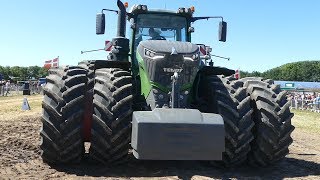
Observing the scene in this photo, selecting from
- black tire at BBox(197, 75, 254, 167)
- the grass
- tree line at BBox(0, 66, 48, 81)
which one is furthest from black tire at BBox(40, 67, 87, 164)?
tree line at BBox(0, 66, 48, 81)

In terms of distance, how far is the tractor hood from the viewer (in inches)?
258

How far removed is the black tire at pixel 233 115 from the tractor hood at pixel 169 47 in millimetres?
780

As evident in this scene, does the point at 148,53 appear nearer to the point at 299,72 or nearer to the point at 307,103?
the point at 307,103

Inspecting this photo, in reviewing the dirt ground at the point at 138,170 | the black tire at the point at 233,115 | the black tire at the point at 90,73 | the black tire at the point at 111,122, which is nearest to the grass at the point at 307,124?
the dirt ground at the point at 138,170

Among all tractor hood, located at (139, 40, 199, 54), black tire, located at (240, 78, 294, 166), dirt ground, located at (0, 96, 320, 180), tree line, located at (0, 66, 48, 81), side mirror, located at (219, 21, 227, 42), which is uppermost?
side mirror, located at (219, 21, 227, 42)

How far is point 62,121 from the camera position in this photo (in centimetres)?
632

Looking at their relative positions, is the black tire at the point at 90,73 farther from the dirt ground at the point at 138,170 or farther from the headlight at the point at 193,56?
the headlight at the point at 193,56

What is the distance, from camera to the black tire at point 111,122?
6238mm

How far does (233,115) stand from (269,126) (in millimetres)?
706

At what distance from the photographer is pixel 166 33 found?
8164mm

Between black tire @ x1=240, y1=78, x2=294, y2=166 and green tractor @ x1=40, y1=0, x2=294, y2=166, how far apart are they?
16mm

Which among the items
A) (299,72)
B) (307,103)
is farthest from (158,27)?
(299,72)

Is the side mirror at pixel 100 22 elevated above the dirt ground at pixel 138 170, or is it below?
above

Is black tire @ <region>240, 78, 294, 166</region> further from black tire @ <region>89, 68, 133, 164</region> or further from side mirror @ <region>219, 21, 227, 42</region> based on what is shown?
black tire @ <region>89, 68, 133, 164</region>
